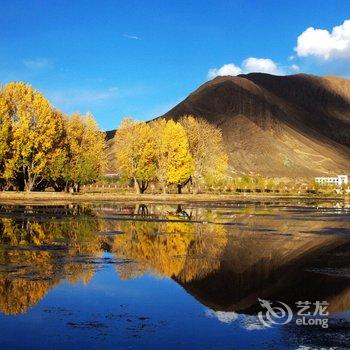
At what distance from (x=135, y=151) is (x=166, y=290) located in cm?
8445

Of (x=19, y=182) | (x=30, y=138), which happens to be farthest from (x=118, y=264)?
(x=19, y=182)

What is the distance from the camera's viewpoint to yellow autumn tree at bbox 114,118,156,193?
10112 centimetres

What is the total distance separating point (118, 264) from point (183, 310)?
25.7 ft

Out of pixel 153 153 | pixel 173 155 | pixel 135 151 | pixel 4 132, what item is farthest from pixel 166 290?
pixel 173 155

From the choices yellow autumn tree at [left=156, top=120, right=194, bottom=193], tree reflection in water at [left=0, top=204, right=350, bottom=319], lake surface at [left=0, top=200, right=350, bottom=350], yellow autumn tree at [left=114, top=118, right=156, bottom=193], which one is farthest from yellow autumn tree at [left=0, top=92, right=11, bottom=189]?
lake surface at [left=0, top=200, right=350, bottom=350]

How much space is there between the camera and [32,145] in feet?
263

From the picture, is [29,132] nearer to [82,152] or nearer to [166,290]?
[82,152]

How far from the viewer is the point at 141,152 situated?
10206cm

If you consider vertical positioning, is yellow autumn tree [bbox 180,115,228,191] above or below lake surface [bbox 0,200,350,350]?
above

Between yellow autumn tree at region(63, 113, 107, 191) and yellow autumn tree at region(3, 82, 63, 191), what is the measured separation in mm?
6176

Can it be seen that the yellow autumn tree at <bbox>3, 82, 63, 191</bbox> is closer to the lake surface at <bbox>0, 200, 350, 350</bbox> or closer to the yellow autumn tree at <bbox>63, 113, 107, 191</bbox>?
the yellow autumn tree at <bbox>63, 113, 107, 191</bbox>

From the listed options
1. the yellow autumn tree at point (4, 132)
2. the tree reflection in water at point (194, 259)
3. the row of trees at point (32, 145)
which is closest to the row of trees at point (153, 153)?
the row of trees at point (32, 145)

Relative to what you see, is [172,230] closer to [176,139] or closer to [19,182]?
[19,182]

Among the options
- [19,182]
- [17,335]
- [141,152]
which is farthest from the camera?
[141,152]
